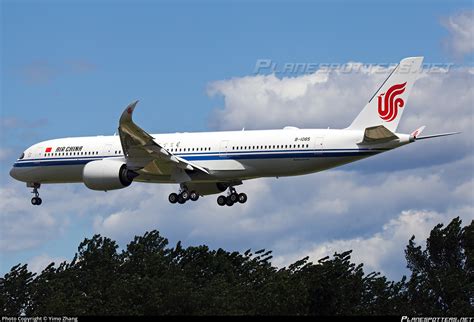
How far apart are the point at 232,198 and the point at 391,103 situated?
12595 mm

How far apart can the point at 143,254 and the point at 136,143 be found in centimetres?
4425

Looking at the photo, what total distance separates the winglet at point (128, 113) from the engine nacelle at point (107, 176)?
487cm

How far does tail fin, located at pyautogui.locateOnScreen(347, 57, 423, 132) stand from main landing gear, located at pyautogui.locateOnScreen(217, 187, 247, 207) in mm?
9162

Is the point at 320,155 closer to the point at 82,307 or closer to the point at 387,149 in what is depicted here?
the point at 387,149

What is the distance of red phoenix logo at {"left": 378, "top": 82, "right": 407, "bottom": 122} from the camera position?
73.9m

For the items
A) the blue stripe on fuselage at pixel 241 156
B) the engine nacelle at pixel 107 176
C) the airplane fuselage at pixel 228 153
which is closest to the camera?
the blue stripe on fuselage at pixel 241 156

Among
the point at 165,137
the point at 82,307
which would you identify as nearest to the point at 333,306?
the point at 82,307

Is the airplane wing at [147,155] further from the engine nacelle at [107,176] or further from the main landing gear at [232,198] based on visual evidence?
the main landing gear at [232,198]

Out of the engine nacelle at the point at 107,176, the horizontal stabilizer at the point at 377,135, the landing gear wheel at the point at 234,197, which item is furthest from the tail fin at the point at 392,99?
the engine nacelle at the point at 107,176

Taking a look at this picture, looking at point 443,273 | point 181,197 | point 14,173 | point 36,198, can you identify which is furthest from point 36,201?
point 443,273

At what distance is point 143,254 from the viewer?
119m

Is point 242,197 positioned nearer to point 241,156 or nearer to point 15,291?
point 241,156

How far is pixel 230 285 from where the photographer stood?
109500 millimetres

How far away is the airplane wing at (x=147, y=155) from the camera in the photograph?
74613mm
